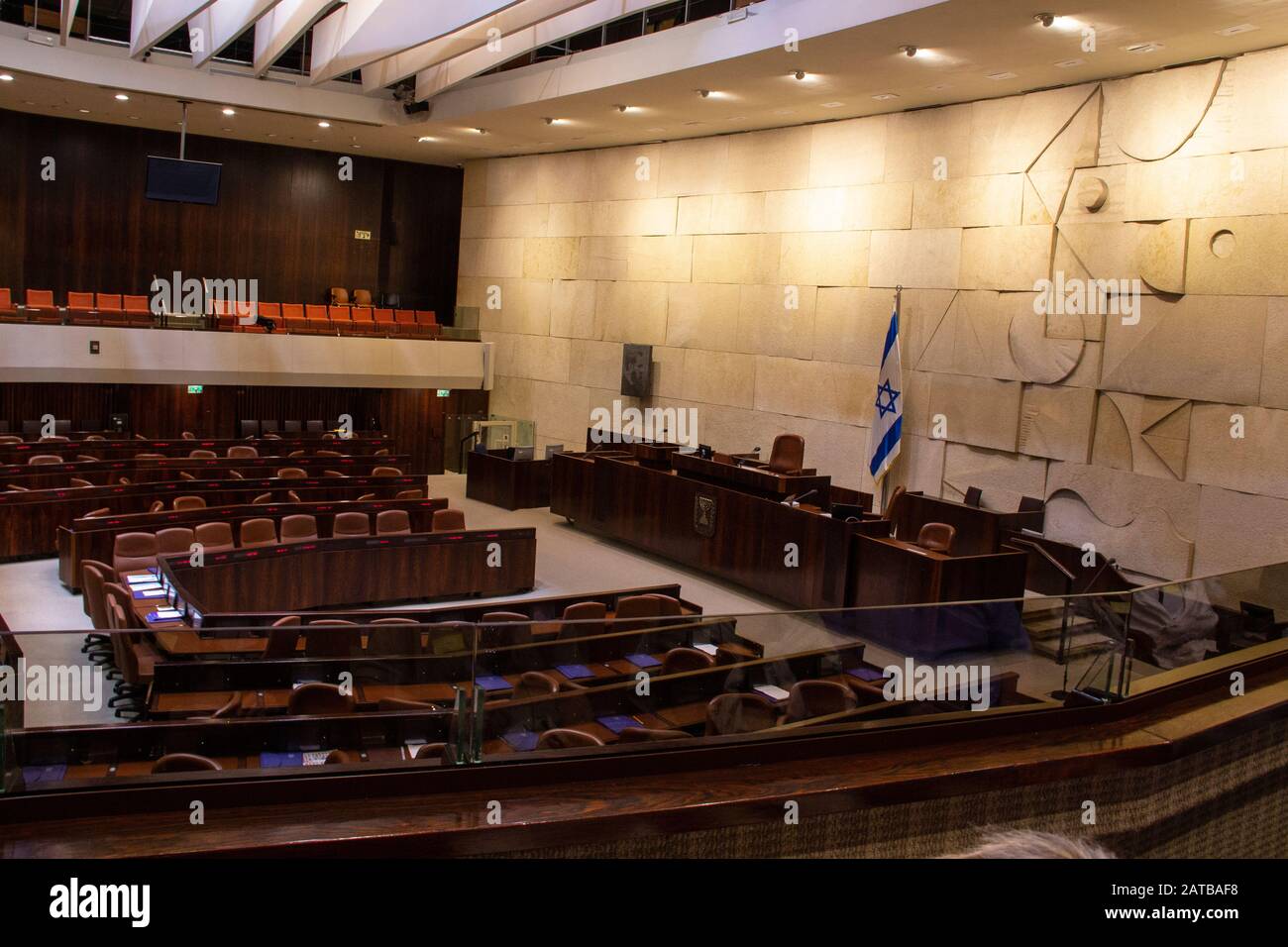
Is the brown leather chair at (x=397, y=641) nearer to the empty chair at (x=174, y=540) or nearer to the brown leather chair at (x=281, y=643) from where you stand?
the brown leather chair at (x=281, y=643)

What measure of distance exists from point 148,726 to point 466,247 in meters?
18.5

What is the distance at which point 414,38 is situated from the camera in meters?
12.0

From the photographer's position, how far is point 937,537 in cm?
1060

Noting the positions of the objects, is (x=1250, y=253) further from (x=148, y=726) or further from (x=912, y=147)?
(x=148, y=726)

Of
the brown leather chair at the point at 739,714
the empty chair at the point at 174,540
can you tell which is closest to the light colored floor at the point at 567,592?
the brown leather chair at the point at 739,714

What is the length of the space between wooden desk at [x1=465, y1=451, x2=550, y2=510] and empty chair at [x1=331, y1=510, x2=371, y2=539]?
423cm

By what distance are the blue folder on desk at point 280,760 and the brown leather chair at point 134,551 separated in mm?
6740

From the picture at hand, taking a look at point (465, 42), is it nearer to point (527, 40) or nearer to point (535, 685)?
point (527, 40)

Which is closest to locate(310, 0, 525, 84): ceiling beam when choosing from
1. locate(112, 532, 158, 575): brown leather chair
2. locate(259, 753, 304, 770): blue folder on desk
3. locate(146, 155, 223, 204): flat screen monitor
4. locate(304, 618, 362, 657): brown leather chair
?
locate(146, 155, 223, 204): flat screen monitor

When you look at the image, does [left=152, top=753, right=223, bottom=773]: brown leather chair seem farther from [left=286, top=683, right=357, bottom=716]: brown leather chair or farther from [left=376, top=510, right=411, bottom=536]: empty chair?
[left=376, top=510, right=411, bottom=536]: empty chair

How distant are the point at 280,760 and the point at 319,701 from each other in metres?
0.64

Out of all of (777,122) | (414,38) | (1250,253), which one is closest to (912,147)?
(777,122)

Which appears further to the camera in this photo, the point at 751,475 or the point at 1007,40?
the point at 751,475

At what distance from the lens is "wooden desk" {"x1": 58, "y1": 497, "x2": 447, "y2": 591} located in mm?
10328
